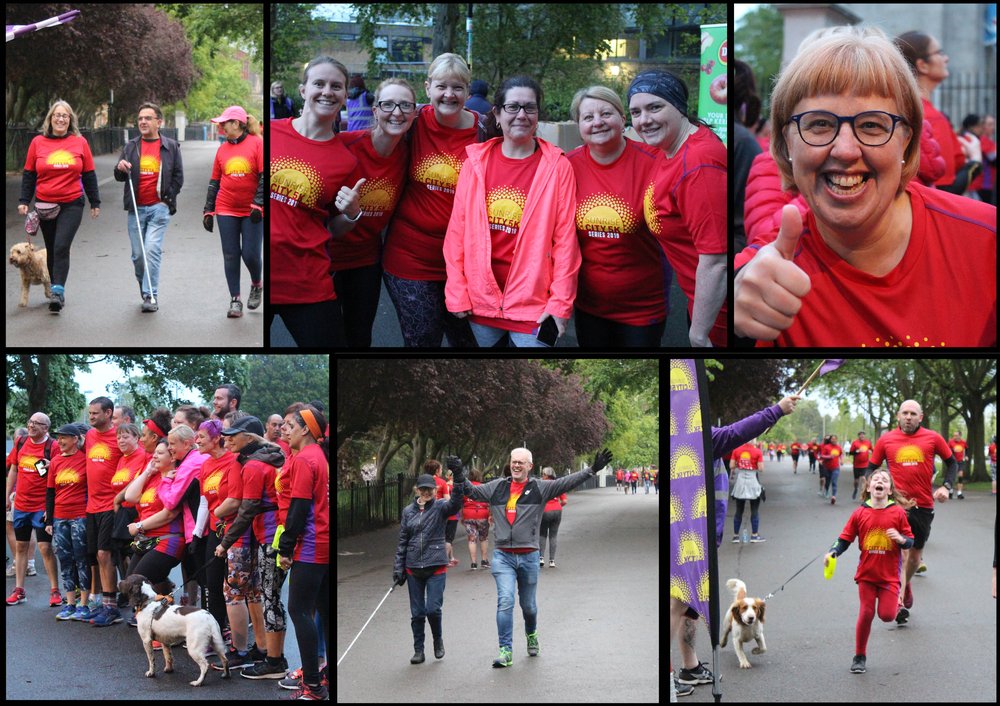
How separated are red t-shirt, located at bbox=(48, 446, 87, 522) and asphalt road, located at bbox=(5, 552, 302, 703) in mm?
318

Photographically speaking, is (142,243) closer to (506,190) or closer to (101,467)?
(101,467)

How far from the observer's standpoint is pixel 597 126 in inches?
283

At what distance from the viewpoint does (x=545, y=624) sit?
7324mm

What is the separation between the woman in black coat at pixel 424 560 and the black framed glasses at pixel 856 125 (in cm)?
262

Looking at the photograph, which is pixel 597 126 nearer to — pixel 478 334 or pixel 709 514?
pixel 478 334

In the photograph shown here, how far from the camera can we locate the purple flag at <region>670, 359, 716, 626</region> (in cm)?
729

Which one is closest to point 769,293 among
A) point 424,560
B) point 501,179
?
point 501,179

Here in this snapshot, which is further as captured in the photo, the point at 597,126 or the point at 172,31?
the point at 172,31

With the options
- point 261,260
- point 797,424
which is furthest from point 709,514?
point 261,260

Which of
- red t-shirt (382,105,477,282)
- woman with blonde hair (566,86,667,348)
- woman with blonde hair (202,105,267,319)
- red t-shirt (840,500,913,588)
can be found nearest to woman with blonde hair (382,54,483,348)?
red t-shirt (382,105,477,282)

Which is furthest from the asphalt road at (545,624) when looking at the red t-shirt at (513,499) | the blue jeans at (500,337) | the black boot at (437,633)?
the blue jeans at (500,337)

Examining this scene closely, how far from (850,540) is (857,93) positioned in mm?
2469

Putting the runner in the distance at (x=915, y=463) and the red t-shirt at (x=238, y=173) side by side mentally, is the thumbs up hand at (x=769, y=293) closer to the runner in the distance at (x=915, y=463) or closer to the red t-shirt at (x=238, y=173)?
the runner in the distance at (x=915, y=463)

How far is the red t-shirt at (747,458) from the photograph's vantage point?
7461 millimetres
